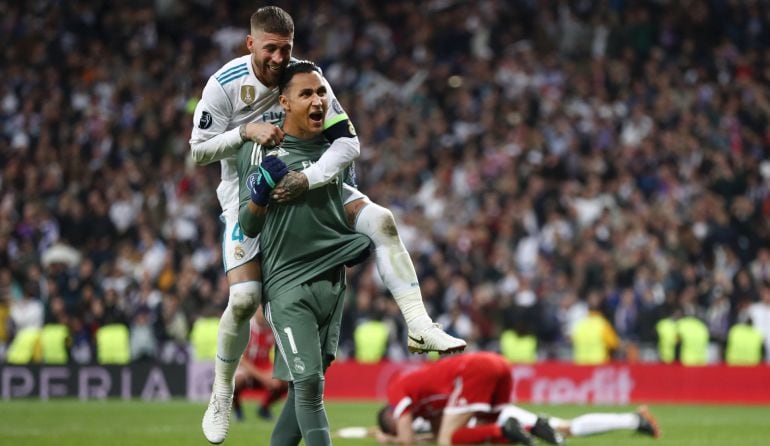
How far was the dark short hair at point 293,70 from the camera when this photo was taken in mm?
7688

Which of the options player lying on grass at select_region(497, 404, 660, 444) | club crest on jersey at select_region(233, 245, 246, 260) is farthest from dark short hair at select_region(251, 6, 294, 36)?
player lying on grass at select_region(497, 404, 660, 444)

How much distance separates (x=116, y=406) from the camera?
18.6m

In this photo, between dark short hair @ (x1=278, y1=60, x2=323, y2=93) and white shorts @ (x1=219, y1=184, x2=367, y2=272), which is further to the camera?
white shorts @ (x1=219, y1=184, x2=367, y2=272)

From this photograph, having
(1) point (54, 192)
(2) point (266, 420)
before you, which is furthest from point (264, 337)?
(1) point (54, 192)

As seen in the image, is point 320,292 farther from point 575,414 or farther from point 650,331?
point 650,331

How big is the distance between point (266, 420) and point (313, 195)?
898 centimetres

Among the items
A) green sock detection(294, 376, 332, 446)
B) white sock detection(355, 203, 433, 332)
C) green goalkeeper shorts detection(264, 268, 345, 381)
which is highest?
white sock detection(355, 203, 433, 332)

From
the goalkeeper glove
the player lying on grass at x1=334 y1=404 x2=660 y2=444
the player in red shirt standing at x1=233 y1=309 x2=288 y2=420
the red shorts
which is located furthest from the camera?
the player in red shirt standing at x1=233 y1=309 x2=288 y2=420

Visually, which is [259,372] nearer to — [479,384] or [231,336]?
[479,384]

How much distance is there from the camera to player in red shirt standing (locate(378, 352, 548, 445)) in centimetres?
1194

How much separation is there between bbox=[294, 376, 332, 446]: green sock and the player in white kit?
0.58 metres

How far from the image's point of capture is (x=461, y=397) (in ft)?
39.4

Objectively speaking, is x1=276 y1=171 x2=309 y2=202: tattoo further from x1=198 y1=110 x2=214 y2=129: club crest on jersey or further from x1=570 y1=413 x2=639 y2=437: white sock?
x1=570 y1=413 x2=639 y2=437: white sock

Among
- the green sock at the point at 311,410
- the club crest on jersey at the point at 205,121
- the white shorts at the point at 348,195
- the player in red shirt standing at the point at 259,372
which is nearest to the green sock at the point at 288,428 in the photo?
the green sock at the point at 311,410
